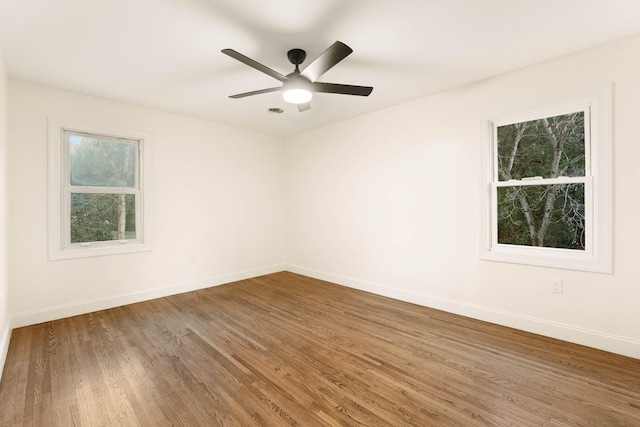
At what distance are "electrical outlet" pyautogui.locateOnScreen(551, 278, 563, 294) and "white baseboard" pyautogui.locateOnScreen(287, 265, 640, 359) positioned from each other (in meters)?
0.30

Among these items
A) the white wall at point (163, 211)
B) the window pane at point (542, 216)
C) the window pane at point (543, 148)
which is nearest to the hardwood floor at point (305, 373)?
the white wall at point (163, 211)

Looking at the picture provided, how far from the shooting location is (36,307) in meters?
3.11

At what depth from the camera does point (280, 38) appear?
2299mm

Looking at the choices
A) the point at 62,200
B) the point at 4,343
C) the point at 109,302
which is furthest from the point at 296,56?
the point at 109,302

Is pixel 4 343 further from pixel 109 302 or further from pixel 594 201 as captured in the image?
pixel 594 201

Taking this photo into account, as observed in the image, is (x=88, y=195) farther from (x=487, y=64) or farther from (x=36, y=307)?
(x=487, y=64)

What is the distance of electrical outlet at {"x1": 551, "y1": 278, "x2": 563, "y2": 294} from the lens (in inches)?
106

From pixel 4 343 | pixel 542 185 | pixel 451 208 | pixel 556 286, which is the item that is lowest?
pixel 4 343

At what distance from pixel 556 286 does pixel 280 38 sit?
3.28 meters

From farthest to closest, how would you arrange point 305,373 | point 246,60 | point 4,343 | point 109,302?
point 109,302, point 4,343, point 305,373, point 246,60

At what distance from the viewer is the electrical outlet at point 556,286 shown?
106 inches

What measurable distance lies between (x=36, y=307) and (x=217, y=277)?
2051 millimetres

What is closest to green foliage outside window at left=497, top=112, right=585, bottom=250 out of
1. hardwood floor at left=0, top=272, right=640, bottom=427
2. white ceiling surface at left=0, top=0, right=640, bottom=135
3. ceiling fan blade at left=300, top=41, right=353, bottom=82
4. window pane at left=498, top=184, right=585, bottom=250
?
window pane at left=498, top=184, right=585, bottom=250

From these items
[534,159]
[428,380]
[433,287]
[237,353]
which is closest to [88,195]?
[237,353]
